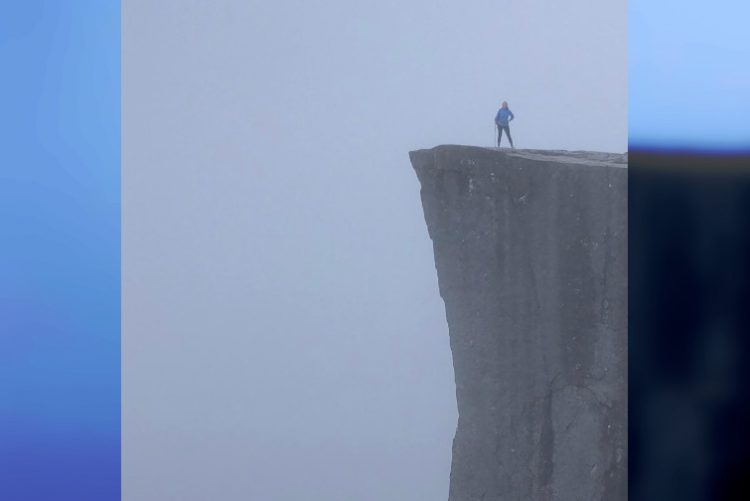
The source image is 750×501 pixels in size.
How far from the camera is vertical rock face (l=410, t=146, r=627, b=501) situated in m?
2.34

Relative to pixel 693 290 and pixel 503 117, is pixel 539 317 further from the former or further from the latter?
pixel 693 290

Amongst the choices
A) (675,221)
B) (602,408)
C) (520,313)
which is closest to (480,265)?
(520,313)

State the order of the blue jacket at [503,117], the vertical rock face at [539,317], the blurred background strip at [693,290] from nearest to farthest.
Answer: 1. the blurred background strip at [693,290]
2. the vertical rock face at [539,317]
3. the blue jacket at [503,117]

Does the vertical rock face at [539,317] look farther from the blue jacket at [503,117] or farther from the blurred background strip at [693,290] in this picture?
the blurred background strip at [693,290]

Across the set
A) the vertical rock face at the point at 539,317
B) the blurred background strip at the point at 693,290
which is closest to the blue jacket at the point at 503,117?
the vertical rock face at the point at 539,317

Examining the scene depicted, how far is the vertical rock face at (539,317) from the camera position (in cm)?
234

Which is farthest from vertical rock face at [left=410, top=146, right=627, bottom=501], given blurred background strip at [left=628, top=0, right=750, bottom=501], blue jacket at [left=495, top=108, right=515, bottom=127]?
blurred background strip at [left=628, top=0, right=750, bottom=501]

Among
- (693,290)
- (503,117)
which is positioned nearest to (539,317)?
(503,117)

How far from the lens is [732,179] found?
100 cm

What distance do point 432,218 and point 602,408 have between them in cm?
67

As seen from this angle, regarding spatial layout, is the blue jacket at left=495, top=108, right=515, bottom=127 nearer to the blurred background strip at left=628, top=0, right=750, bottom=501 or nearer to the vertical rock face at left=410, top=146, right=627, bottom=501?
the vertical rock face at left=410, top=146, right=627, bottom=501

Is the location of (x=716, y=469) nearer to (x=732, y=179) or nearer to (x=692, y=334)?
(x=692, y=334)

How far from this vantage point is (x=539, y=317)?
236 centimetres

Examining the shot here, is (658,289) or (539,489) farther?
(539,489)
